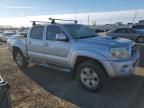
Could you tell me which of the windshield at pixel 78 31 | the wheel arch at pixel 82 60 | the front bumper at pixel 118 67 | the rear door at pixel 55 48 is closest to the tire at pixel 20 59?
the rear door at pixel 55 48

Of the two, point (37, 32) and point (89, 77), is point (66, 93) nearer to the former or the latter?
point (89, 77)

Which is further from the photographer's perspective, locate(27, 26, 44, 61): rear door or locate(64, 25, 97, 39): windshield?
locate(27, 26, 44, 61): rear door

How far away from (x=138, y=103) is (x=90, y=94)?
1210 millimetres

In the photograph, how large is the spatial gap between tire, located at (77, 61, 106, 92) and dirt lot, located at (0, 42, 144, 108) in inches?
7.2

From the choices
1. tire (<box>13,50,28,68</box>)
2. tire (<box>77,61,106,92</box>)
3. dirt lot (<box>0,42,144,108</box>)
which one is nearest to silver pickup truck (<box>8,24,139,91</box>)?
tire (<box>77,61,106,92</box>)

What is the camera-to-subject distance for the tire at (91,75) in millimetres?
5094

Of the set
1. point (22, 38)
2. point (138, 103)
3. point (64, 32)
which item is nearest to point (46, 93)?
point (64, 32)

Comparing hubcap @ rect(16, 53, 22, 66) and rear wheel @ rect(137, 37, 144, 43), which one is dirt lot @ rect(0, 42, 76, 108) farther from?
rear wheel @ rect(137, 37, 144, 43)

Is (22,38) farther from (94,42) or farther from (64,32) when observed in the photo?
(94,42)

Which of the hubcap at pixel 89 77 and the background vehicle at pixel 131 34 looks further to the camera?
the background vehicle at pixel 131 34

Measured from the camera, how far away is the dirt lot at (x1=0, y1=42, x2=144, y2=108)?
4.71m

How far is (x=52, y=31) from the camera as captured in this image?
649cm

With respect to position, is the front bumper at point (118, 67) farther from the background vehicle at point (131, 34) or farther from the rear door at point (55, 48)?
the background vehicle at point (131, 34)

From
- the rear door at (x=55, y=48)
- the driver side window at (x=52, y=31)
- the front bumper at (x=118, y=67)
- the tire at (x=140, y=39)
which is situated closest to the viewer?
the front bumper at (x=118, y=67)
